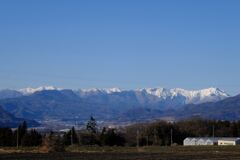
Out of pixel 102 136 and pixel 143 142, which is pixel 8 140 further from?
pixel 143 142

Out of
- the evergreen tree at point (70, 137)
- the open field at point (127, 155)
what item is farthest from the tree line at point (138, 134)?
the open field at point (127, 155)

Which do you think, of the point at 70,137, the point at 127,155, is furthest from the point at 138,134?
the point at 127,155

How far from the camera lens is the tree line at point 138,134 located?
118 metres

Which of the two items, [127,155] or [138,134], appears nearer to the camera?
[127,155]

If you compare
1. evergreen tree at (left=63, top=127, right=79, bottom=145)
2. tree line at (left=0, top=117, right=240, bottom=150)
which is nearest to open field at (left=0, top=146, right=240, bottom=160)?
tree line at (left=0, top=117, right=240, bottom=150)

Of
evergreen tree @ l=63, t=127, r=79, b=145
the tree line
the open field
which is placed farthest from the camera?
evergreen tree @ l=63, t=127, r=79, b=145

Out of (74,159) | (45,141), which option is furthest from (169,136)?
(74,159)

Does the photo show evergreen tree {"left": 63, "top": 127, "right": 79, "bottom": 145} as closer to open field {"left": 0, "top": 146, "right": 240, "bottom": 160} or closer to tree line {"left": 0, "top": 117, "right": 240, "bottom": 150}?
tree line {"left": 0, "top": 117, "right": 240, "bottom": 150}

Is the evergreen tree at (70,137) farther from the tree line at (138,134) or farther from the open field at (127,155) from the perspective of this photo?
the open field at (127,155)

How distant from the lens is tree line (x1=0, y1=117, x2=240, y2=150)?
4638 inches

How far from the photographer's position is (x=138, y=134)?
130m

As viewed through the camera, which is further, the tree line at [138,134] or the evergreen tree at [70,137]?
the evergreen tree at [70,137]

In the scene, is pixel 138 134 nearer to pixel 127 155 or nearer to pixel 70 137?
pixel 70 137

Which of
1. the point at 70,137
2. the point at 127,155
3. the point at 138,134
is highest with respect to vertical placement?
the point at 138,134
